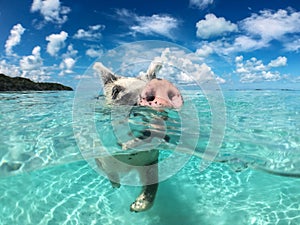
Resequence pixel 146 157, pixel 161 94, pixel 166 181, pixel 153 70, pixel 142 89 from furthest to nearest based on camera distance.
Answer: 1. pixel 166 181
2. pixel 153 70
3. pixel 142 89
4. pixel 146 157
5. pixel 161 94

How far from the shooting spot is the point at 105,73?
25.6 feet

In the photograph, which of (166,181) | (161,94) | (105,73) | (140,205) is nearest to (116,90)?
(105,73)

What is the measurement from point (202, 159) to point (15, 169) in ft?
17.6

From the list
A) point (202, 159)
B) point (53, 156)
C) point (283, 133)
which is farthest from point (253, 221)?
point (53, 156)

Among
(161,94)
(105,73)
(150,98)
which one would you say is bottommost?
(150,98)

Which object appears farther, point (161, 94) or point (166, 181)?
point (166, 181)

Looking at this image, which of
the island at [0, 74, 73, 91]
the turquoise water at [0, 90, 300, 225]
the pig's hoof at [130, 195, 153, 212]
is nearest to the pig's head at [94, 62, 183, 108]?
the turquoise water at [0, 90, 300, 225]

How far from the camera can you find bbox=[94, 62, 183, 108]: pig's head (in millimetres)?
5402

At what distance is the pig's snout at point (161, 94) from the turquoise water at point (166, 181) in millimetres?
922

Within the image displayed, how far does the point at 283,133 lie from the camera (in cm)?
782

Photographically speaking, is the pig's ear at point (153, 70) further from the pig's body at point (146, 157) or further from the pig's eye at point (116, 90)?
the pig's eye at point (116, 90)

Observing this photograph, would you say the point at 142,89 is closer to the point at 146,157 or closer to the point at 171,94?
the point at 171,94

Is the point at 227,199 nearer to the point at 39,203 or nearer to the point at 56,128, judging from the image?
the point at 39,203

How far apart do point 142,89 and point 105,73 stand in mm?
2031
